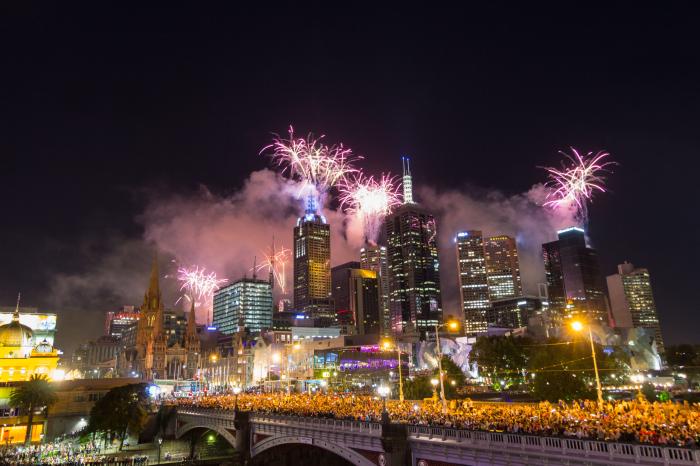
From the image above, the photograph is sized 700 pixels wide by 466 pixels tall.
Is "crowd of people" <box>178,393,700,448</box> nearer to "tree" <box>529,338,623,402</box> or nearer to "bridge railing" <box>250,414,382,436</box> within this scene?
"bridge railing" <box>250,414,382,436</box>

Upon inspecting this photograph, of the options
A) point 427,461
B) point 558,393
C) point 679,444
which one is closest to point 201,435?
point 558,393

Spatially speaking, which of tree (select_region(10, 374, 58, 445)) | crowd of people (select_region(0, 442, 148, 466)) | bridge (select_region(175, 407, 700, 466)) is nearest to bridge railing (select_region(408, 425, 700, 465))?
bridge (select_region(175, 407, 700, 466))

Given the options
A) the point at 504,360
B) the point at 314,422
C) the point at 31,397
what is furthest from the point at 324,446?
the point at 504,360

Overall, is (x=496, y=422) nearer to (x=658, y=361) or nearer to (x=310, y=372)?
(x=310, y=372)

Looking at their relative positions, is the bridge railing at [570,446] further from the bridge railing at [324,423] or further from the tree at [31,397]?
the tree at [31,397]

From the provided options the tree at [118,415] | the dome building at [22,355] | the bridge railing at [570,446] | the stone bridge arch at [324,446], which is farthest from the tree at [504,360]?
the dome building at [22,355]

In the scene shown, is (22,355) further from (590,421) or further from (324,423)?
(590,421)
